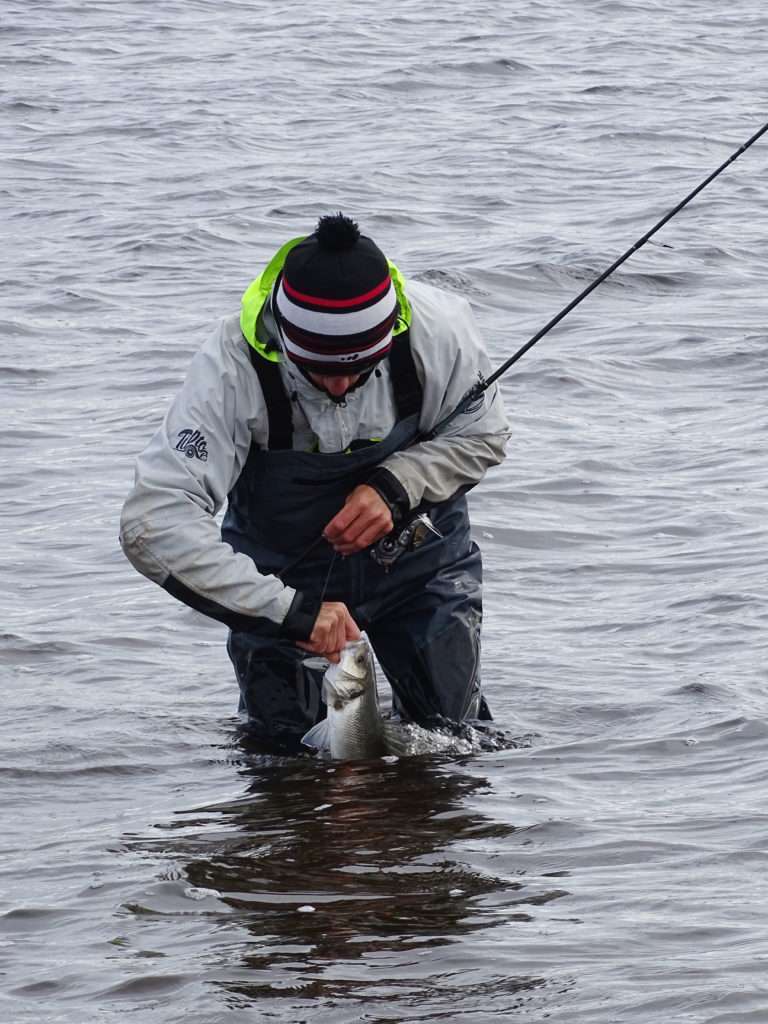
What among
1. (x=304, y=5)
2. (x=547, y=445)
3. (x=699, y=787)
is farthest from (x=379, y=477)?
(x=304, y=5)

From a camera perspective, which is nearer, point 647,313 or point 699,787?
point 699,787

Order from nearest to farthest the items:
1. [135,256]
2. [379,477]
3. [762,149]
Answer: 1. [379,477]
2. [135,256]
3. [762,149]

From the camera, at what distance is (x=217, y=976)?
4520 mm

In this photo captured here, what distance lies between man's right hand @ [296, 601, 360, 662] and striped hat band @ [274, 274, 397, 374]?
678 mm

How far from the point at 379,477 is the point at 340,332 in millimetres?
536

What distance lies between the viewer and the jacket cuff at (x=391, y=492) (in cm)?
566

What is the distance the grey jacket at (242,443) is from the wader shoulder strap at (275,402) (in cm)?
2

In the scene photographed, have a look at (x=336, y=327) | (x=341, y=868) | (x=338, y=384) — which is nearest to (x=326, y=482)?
(x=338, y=384)

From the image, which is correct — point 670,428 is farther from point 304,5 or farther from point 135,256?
point 304,5

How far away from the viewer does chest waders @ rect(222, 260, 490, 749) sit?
578cm

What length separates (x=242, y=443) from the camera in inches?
222

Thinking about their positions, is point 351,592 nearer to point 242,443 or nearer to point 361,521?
point 361,521

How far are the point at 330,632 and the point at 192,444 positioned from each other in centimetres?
66

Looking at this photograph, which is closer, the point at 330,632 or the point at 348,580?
the point at 330,632
